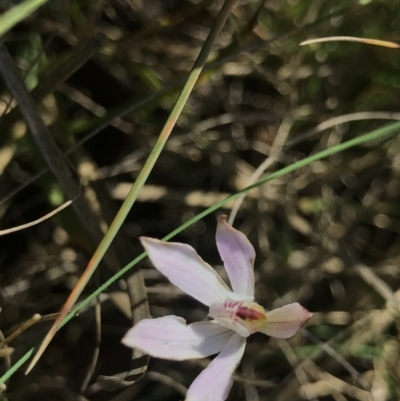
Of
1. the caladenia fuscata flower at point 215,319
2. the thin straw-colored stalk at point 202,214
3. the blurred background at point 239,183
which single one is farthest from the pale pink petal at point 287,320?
the blurred background at point 239,183

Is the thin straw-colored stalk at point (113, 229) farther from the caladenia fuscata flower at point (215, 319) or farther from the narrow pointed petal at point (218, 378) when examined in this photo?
the narrow pointed petal at point (218, 378)

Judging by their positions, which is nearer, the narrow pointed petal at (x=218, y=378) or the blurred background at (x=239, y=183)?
the narrow pointed petal at (x=218, y=378)

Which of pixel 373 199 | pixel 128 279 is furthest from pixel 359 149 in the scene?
pixel 128 279

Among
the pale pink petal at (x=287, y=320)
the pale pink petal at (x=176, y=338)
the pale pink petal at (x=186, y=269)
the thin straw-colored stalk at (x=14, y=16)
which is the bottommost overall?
the pale pink petal at (x=287, y=320)

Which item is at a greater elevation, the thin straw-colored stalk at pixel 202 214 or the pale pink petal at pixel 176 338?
the thin straw-colored stalk at pixel 202 214

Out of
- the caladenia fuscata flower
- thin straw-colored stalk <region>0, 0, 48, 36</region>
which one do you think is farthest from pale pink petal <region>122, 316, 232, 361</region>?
thin straw-colored stalk <region>0, 0, 48, 36</region>

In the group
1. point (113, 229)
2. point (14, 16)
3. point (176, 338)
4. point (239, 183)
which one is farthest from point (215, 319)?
point (239, 183)

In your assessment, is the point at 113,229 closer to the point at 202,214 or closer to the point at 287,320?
the point at 202,214

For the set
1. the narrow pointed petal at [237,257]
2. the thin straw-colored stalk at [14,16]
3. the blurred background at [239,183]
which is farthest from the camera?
the blurred background at [239,183]
